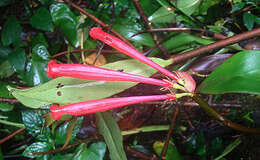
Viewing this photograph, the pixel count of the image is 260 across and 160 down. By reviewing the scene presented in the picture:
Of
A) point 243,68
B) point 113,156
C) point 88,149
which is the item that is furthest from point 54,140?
point 243,68

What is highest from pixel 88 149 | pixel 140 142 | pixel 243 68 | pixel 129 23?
pixel 129 23

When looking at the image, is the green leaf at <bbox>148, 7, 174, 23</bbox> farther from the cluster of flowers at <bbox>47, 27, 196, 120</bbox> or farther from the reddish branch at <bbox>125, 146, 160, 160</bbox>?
the reddish branch at <bbox>125, 146, 160, 160</bbox>

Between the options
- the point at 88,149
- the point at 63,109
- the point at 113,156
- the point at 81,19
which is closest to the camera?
the point at 63,109

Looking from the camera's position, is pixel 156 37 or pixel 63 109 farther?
pixel 156 37

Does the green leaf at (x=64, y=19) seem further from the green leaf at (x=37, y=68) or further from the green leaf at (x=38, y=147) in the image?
the green leaf at (x=38, y=147)

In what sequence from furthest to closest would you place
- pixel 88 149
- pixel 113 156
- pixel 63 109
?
pixel 88 149 → pixel 113 156 → pixel 63 109

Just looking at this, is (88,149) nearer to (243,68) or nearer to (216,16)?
(243,68)
